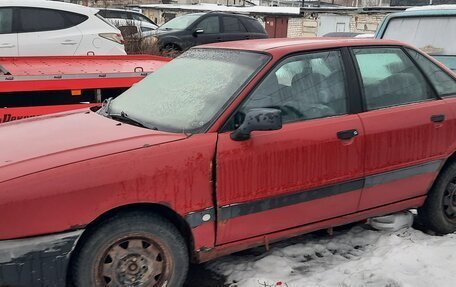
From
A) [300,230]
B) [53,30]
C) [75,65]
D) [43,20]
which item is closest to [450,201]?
[300,230]

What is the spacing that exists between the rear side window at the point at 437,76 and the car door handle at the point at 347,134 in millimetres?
1030

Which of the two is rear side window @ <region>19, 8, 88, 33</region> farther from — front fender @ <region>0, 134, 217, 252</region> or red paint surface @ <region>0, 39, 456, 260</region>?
front fender @ <region>0, 134, 217, 252</region>

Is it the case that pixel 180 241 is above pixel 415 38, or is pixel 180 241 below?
below

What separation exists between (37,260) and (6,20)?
6.05m

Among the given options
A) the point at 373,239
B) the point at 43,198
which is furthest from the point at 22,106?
the point at 373,239

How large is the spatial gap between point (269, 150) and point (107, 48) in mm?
5535

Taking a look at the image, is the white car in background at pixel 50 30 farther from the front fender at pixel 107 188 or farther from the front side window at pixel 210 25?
the front side window at pixel 210 25

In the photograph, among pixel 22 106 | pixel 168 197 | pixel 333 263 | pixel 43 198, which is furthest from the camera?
pixel 22 106

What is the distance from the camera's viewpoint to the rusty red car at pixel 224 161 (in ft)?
8.63

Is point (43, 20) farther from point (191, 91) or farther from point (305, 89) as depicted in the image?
point (305, 89)

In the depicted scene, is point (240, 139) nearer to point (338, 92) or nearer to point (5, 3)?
point (338, 92)

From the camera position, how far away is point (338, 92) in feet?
11.8

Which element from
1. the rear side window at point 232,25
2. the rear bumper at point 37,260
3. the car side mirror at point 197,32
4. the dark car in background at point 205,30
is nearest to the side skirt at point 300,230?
the rear bumper at point 37,260

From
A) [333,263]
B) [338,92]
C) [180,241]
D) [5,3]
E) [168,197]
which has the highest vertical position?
[5,3]
